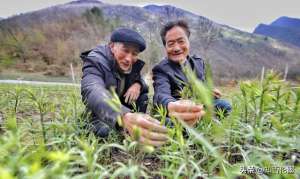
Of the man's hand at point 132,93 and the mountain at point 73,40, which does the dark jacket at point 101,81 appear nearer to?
the man's hand at point 132,93

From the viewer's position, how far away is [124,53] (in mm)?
2580

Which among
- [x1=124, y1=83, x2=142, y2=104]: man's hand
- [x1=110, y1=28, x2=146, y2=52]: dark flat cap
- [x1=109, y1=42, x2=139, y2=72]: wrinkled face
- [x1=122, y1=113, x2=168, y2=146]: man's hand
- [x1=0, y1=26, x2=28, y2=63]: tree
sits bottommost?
[x1=0, y1=26, x2=28, y2=63]: tree

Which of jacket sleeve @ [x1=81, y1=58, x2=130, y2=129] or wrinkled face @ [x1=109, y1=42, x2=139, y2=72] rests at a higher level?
wrinkled face @ [x1=109, y1=42, x2=139, y2=72]

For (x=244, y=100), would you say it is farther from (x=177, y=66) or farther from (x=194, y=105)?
(x=177, y=66)

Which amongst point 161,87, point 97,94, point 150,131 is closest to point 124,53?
point 161,87

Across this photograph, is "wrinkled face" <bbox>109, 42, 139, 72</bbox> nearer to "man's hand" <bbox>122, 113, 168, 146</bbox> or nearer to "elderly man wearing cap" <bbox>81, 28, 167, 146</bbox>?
"elderly man wearing cap" <bbox>81, 28, 167, 146</bbox>

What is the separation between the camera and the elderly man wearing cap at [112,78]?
189cm

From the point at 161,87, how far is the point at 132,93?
26cm

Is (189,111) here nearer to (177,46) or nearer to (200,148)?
(200,148)

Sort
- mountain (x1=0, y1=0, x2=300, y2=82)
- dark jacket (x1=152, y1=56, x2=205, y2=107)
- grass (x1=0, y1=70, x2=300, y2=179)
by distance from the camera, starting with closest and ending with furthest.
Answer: grass (x1=0, y1=70, x2=300, y2=179) → dark jacket (x1=152, y1=56, x2=205, y2=107) → mountain (x1=0, y1=0, x2=300, y2=82)

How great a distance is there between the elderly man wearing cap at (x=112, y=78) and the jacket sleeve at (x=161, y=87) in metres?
0.12

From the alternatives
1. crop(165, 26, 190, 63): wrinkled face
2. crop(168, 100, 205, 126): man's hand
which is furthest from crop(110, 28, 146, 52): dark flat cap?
crop(168, 100, 205, 126): man's hand

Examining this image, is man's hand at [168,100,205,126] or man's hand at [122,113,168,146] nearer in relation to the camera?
man's hand at [122,113,168,146]

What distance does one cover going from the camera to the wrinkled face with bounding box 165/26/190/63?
10.4 ft
